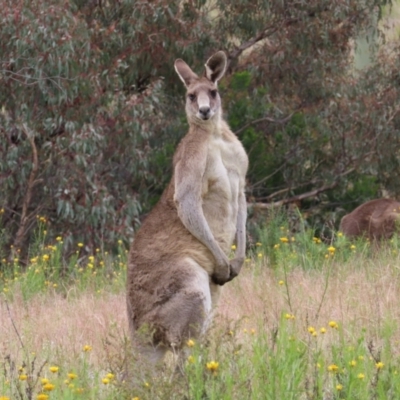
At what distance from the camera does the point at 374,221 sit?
10.3 metres

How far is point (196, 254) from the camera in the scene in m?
5.97

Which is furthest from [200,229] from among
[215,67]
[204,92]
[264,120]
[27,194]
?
[264,120]

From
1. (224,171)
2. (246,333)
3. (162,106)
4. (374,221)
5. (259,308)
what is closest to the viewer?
(246,333)

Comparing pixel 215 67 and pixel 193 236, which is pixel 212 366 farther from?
pixel 215 67

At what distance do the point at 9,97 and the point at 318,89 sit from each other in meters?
5.74

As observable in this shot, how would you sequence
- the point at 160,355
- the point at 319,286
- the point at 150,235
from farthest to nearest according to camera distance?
the point at 319,286 → the point at 150,235 → the point at 160,355

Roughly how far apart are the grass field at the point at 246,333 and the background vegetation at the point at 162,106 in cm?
126

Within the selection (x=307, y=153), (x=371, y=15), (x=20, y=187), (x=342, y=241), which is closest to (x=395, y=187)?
(x=307, y=153)

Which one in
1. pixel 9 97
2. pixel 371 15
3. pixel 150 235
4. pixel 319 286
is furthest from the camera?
pixel 371 15

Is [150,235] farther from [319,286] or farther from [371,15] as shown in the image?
[371,15]

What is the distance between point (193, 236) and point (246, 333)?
2.34 ft

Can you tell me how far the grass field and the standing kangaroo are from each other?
229 millimetres

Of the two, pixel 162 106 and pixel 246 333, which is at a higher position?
pixel 246 333

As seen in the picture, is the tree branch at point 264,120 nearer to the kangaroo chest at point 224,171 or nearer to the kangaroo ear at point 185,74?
the kangaroo ear at point 185,74
